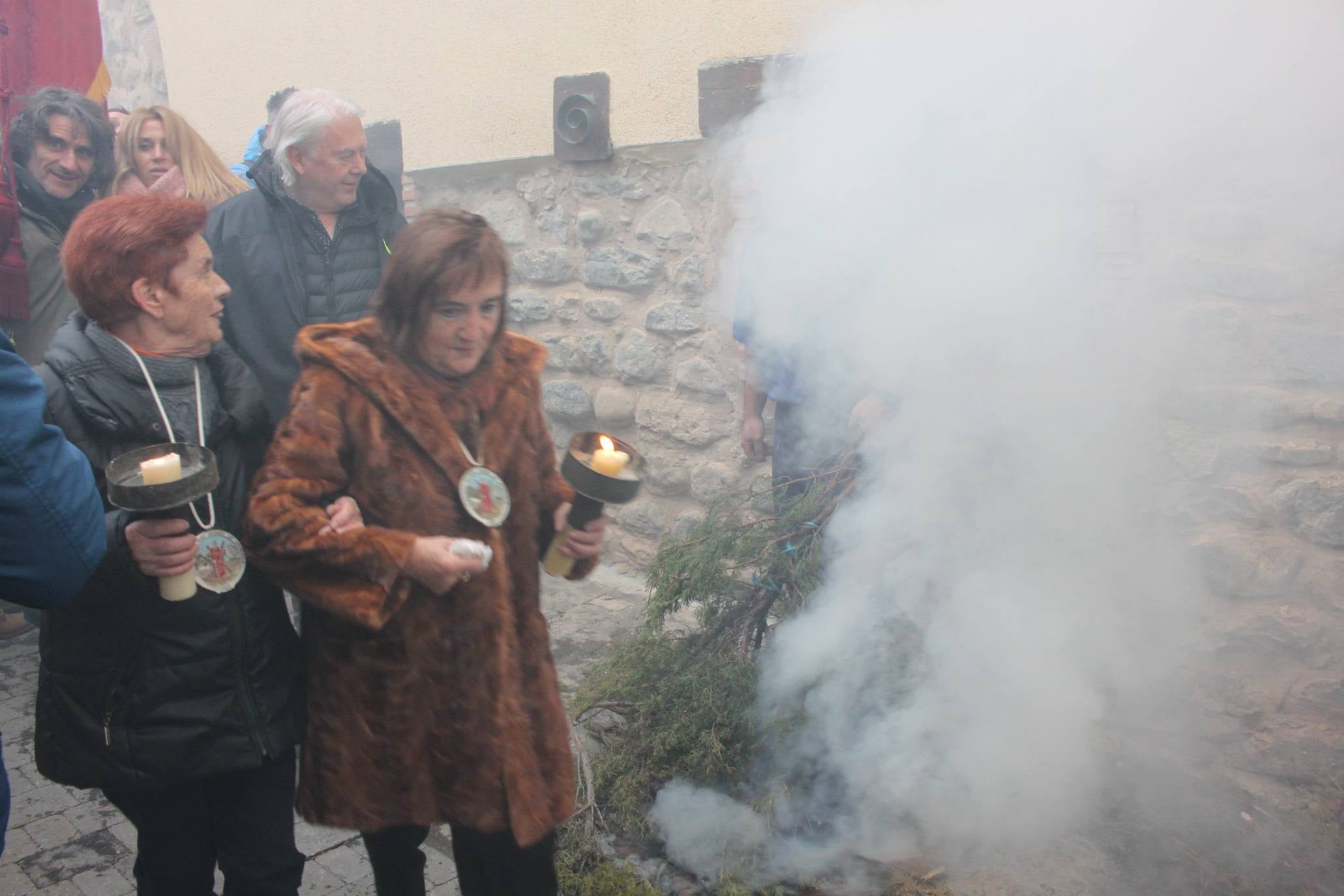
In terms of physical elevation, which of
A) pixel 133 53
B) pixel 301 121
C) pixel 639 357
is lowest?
pixel 639 357

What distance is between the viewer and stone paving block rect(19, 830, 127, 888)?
276 centimetres

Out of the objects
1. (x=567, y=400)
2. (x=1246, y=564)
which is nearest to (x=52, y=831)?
(x=567, y=400)

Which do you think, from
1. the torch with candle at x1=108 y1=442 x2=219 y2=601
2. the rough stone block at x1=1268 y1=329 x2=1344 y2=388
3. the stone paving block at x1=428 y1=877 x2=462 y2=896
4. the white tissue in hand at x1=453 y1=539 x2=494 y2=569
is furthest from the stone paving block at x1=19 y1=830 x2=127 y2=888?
the rough stone block at x1=1268 y1=329 x2=1344 y2=388

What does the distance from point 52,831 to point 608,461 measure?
2.33 m

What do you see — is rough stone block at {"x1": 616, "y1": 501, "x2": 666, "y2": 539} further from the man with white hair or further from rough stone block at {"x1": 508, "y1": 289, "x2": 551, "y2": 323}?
the man with white hair

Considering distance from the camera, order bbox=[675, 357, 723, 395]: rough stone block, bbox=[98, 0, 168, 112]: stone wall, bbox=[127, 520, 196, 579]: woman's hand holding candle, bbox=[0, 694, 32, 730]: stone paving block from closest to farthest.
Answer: bbox=[127, 520, 196, 579]: woman's hand holding candle
bbox=[0, 694, 32, 730]: stone paving block
bbox=[675, 357, 723, 395]: rough stone block
bbox=[98, 0, 168, 112]: stone wall

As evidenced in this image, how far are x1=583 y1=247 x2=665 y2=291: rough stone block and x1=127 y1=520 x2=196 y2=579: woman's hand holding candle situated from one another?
3.21 meters

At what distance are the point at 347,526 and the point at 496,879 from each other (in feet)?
2.72

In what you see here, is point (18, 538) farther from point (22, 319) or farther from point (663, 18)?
point (663, 18)

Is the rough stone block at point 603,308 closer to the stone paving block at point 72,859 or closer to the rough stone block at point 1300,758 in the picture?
the stone paving block at point 72,859

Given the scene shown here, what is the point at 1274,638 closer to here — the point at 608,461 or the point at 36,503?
the point at 608,461

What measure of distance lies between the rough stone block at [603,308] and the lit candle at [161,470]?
3.34 m

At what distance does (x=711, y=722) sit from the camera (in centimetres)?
279

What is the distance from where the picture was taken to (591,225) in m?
4.84
